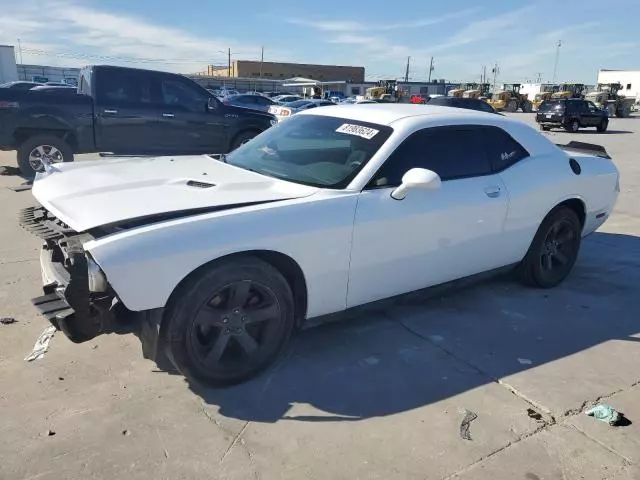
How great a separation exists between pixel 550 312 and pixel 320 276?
7.14ft

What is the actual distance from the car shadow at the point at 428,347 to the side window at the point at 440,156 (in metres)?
0.85

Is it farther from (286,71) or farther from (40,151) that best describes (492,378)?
(286,71)

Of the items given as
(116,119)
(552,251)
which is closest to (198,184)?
(552,251)

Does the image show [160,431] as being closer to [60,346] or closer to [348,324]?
[60,346]

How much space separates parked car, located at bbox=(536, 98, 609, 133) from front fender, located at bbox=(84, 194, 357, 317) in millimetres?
25080

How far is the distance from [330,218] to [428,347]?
1.19 m

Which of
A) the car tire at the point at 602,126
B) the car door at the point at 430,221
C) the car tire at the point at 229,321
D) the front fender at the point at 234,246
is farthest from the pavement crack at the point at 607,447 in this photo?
the car tire at the point at 602,126

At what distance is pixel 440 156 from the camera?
12.4ft

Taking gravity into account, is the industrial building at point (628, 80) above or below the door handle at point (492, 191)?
above

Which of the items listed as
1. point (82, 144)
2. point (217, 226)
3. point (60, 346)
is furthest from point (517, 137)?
point (82, 144)

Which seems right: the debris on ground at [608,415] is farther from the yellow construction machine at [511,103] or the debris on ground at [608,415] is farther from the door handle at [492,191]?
the yellow construction machine at [511,103]

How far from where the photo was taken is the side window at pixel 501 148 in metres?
4.11

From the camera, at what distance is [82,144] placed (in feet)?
28.8

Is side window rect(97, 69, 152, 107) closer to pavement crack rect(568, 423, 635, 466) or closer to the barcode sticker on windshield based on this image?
the barcode sticker on windshield
